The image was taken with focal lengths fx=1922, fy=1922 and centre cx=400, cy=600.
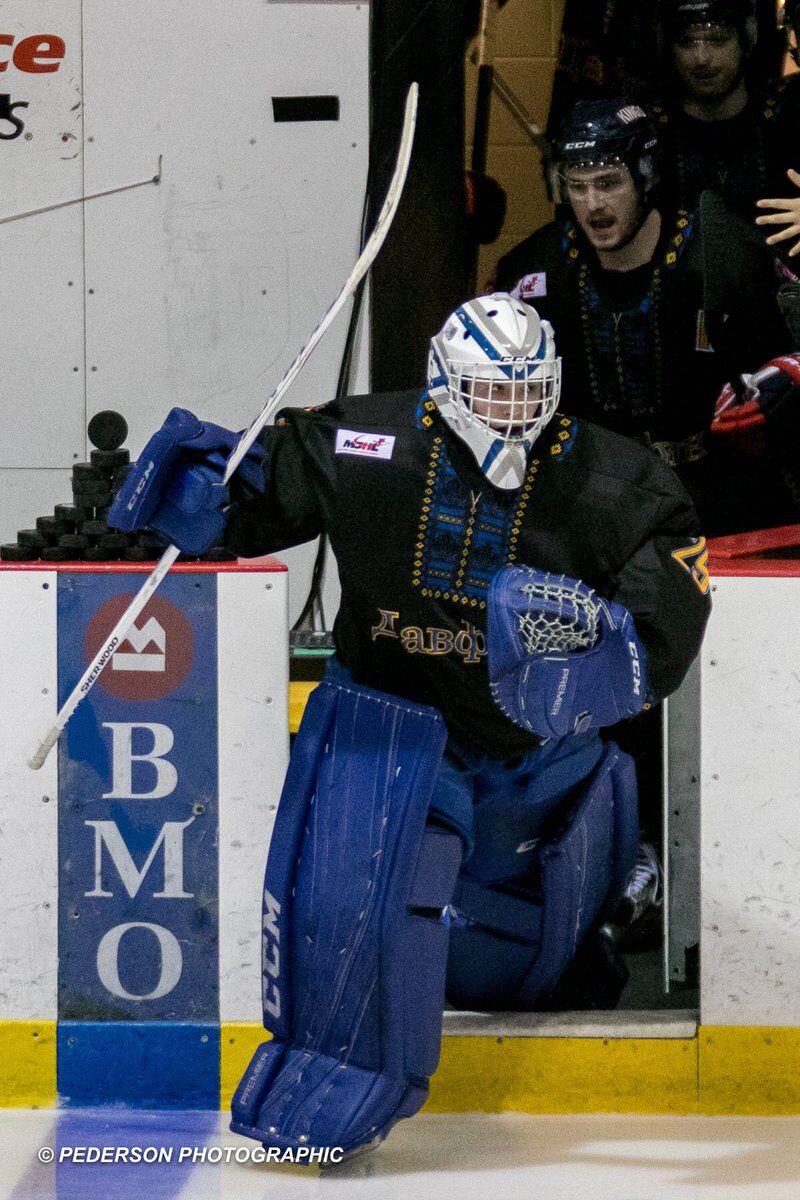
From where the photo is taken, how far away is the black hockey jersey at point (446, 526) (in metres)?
3.42

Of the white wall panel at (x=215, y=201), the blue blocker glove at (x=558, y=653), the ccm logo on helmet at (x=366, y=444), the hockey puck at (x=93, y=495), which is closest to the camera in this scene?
the blue blocker glove at (x=558, y=653)

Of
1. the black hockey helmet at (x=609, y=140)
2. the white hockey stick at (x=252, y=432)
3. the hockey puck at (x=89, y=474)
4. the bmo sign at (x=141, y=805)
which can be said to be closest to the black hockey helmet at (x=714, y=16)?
the black hockey helmet at (x=609, y=140)

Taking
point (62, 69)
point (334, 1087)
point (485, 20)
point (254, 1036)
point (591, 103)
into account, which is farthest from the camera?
point (485, 20)

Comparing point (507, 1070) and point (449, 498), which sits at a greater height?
point (449, 498)

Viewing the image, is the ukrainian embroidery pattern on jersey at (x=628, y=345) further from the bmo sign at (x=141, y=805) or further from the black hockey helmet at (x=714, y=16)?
the bmo sign at (x=141, y=805)

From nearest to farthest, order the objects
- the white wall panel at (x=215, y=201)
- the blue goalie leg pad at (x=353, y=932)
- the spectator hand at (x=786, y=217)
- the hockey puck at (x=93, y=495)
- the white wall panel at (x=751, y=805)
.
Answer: the blue goalie leg pad at (x=353, y=932), the white wall panel at (x=751, y=805), the hockey puck at (x=93, y=495), the spectator hand at (x=786, y=217), the white wall panel at (x=215, y=201)

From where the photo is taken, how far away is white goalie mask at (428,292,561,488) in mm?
3344

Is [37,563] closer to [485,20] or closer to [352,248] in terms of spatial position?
[352,248]

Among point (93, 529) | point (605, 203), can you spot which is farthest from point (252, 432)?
point (605, 203)

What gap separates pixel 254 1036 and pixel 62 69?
276 centimetres

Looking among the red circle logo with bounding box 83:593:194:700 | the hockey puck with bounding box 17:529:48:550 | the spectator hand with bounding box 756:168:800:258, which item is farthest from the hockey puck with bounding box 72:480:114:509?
the spectator hand with bounding box 756:168:800:258

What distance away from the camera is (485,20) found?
6.10m

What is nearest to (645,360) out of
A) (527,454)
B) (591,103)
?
(591,103)

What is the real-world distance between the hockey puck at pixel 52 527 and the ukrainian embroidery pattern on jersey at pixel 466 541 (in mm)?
756
